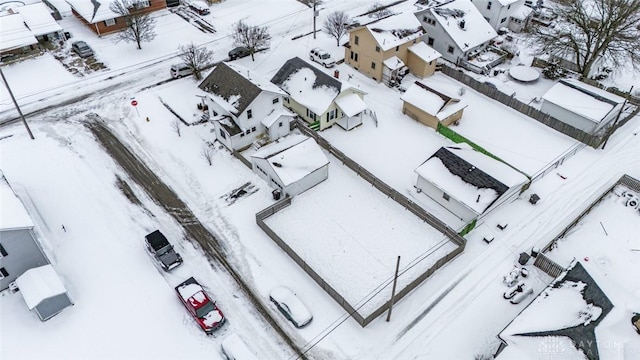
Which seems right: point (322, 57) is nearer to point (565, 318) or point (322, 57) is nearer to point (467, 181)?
point (467, 181)

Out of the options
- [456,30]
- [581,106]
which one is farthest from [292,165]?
[456,30]

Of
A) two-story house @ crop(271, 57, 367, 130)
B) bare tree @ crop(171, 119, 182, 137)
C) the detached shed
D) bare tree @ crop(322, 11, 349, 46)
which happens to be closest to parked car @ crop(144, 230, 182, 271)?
the detached shed

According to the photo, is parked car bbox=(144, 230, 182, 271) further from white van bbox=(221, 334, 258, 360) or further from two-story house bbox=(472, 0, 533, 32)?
two-story house bbox=(472, 0, 533, 32)

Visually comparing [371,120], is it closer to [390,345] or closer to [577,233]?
[577,233]

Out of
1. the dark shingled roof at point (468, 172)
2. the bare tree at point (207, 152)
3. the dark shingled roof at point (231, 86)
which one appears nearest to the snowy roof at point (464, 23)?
the dark shingled roof at point (468, 172)

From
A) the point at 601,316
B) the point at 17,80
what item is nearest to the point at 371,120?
the point at 601,316

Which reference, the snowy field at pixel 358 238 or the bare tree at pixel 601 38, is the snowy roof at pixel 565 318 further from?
the bare tree at pixel 601 38
